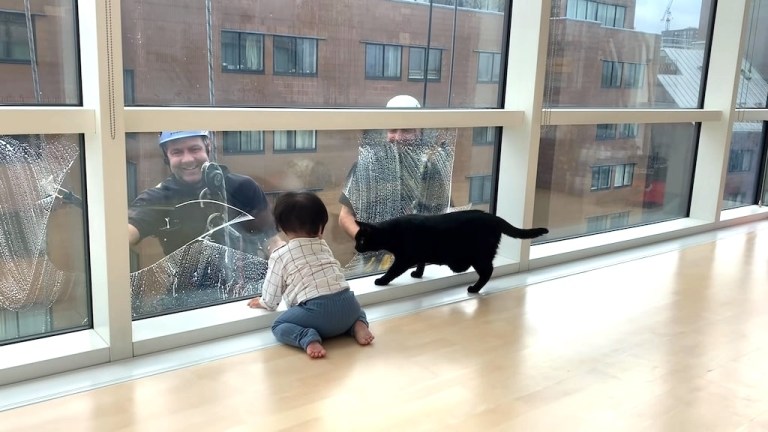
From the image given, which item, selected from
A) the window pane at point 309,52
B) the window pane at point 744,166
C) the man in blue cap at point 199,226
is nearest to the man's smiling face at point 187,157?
the man in blue cap at point 199,226

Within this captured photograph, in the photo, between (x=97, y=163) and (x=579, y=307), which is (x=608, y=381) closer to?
(x=579, y=307)

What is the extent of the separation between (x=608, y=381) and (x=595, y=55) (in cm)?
198

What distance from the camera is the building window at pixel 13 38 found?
175 cm

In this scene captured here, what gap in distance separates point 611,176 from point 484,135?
3.73ft

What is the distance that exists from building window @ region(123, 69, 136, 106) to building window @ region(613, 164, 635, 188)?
271 cm

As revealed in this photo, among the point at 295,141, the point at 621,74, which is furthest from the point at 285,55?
the point at 621,74

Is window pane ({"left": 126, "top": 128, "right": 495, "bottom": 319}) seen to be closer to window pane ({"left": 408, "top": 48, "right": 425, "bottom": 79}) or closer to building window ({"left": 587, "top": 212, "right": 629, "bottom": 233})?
window pane ({"left": 408, "top": 48, "right": 425, "bottom": 79})

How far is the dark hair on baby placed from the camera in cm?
216

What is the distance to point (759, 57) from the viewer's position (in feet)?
14.6

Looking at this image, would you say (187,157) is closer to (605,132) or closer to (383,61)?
(383,61)

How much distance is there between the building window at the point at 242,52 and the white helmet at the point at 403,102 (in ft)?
1.91

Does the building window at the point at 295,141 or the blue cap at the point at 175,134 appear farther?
the building window at the point at 295,141

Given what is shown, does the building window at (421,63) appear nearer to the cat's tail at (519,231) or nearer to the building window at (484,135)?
the building window at (484,135)

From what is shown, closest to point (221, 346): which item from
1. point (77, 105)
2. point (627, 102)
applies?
point (77, 105)
